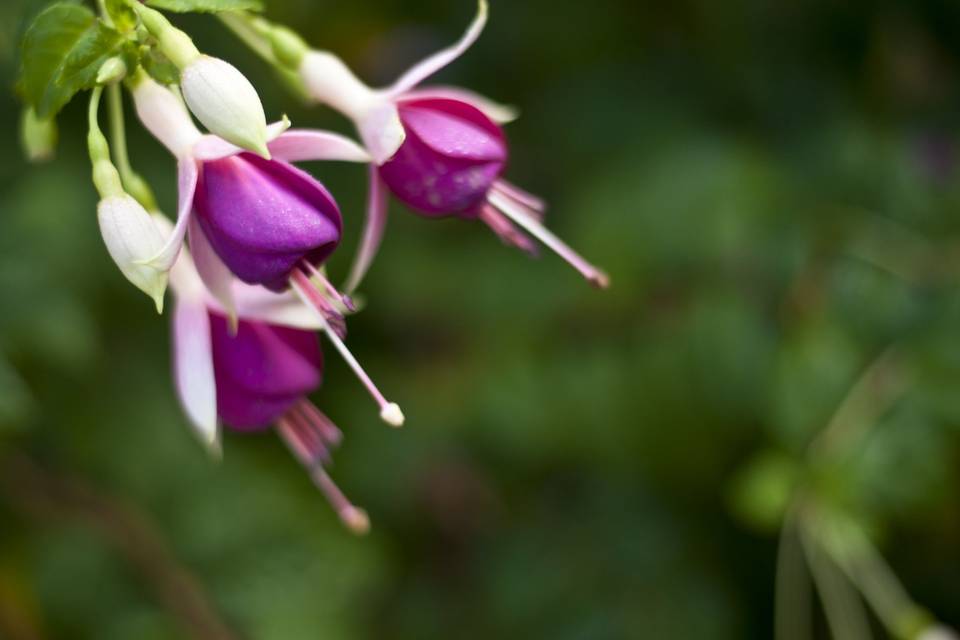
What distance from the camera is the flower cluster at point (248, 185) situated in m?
0.77

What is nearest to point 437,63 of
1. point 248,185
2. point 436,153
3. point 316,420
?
point 436,153

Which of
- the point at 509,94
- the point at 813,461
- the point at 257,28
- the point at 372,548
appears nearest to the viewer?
the point at 257,28

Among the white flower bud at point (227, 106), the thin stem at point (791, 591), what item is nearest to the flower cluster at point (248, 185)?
the white flower bud at point (227, 106)

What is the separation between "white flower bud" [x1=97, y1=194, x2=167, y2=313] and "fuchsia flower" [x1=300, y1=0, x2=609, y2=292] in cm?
18

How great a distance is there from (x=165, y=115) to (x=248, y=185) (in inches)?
4.6

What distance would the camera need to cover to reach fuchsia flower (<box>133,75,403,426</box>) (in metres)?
0.77

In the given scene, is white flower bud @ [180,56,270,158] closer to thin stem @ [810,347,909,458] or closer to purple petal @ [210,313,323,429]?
purple petal @ [210,313,323,429]

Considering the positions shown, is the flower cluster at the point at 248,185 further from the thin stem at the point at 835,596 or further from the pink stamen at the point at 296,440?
the thin stem at the point at 835,596

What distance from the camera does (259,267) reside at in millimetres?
776

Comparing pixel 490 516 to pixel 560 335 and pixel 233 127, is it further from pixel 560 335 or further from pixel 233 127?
pixel 233 127

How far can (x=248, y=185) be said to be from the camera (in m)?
0.79

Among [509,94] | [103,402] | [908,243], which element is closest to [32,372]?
[103,402]

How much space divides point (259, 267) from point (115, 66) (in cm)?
16

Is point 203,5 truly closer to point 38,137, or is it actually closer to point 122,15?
point 122,15
